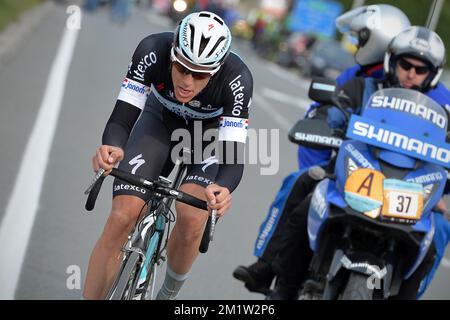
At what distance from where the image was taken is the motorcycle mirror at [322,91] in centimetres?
629

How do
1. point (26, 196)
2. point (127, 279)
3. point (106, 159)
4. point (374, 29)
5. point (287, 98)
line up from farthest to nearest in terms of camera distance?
point (287, 98), point (26, 196), point (374, 29), point (127, 279), point (106, 159)

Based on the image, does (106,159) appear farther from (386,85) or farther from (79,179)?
(79,179)

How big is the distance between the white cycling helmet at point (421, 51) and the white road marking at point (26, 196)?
9.17ft

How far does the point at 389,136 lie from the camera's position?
19.8ft

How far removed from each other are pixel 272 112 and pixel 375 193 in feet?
48.3

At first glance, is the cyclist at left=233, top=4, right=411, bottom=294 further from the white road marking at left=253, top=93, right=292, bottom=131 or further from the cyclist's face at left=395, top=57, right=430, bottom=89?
the white road marking at left=253, top=93, right=292, bottom=131

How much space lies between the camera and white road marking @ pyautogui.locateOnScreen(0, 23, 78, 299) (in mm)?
7125

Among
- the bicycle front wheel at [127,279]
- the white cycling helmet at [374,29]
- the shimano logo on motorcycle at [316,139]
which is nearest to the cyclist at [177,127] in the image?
the bicycle front wheel at [127,279]

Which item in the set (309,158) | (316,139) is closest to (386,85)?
(316,139)

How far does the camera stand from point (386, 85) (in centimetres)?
671

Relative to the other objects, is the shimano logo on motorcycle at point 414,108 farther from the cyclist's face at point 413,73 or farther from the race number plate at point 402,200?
the race number plate at point 402,200
